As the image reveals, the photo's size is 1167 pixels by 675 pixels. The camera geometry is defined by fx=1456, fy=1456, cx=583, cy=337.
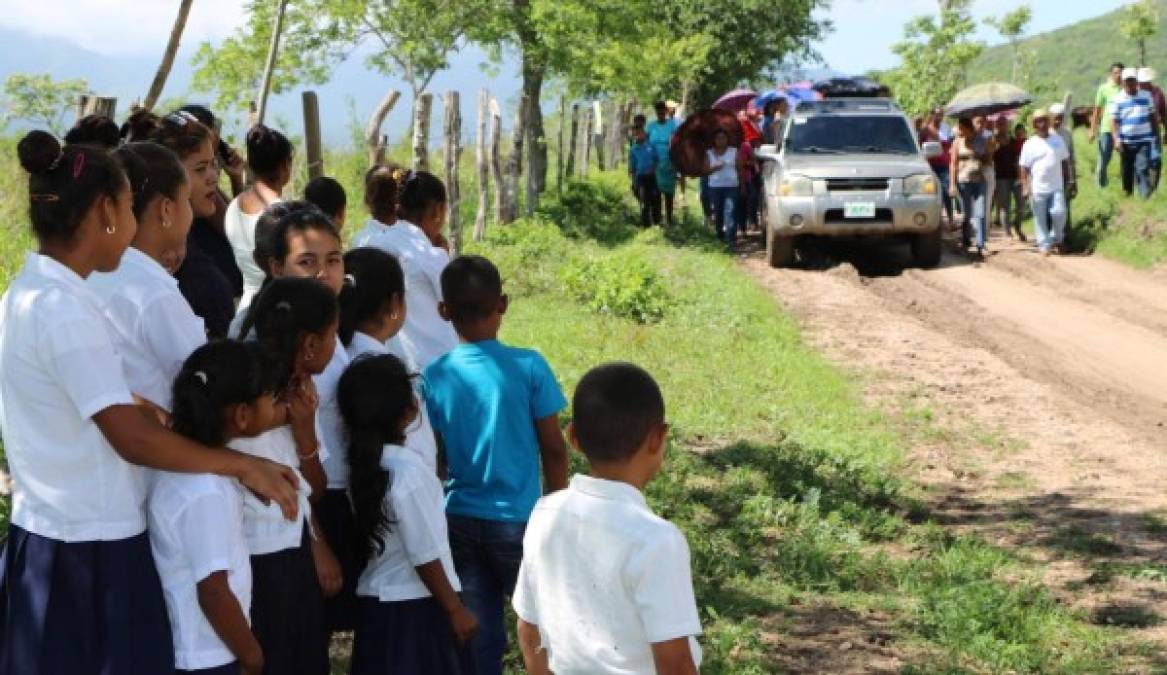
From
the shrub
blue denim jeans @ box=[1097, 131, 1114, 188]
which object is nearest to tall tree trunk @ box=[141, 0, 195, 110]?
the shrub

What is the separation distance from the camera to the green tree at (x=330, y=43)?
22.8 metres

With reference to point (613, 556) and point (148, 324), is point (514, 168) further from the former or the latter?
point (613, 556)

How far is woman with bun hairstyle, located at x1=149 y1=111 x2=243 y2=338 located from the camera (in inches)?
177

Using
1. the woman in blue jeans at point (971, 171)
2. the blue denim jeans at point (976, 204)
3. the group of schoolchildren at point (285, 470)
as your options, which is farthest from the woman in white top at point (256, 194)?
the blue denim jeans at point (976, 204)

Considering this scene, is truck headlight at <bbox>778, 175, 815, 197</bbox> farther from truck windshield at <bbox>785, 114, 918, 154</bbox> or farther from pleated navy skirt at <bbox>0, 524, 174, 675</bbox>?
pleated navy skirt at <bbox>0, 524, 174, 675</bbox>

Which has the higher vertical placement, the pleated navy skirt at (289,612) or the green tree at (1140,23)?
the green tree at (1140,23)

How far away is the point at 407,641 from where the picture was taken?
407 cm

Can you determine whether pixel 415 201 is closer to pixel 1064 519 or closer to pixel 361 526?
pixel 361 526

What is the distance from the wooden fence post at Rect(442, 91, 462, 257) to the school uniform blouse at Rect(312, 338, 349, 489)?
10750 mm

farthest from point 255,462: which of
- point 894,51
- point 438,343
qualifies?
point 894,51

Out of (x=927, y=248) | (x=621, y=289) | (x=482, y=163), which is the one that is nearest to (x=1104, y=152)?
(x=927, y=248)

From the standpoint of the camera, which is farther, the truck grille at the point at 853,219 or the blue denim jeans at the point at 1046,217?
the blue denim jeans at the point at 1046,217

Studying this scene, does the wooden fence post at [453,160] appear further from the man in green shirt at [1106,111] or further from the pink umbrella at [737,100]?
the pink umbrella at [737,100]

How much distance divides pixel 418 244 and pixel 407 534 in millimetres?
1906
